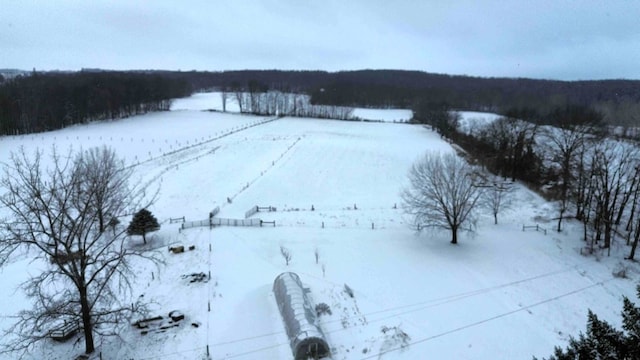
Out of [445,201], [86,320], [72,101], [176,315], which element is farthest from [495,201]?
[72,101]

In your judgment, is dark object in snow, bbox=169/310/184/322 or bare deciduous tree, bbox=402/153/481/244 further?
bare deciduous tree, bbox=402/153/481/244

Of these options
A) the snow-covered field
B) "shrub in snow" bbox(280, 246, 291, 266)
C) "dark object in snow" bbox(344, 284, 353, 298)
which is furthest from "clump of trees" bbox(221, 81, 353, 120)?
"dark object in snow" bbox(344, 284, 353, 298)

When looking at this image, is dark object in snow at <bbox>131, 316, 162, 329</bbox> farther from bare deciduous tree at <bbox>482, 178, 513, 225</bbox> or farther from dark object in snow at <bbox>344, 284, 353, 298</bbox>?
bare deciduous tree at <bbox>482, 178, 513, 225</bbox>

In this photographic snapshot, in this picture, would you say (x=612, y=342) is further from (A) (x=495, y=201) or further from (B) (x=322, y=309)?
(A) (x=495, y=201)

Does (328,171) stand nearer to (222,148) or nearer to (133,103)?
(222,148)

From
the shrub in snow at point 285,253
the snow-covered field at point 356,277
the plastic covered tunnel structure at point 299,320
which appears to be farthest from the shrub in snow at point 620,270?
the shrub in snow at point 285,253

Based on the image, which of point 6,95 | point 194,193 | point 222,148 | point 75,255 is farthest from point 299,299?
point 6,95
